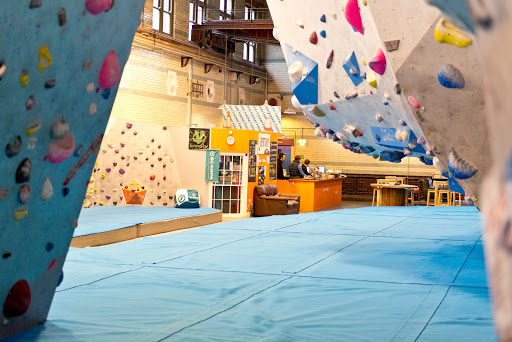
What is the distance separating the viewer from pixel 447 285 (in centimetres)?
461

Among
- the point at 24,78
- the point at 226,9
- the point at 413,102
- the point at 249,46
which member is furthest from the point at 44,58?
the point at 249,46

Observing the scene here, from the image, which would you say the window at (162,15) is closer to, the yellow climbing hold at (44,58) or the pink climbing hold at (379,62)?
the pink climbing hold at (379,62)

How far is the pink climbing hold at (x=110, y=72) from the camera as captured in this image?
3.00 meters

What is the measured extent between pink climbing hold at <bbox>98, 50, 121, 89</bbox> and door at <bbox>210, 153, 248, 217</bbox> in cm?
1083

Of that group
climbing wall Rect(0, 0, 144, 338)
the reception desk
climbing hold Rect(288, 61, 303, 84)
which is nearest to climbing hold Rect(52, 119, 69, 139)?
climbing wall Rect(0, 0, 144, 338)

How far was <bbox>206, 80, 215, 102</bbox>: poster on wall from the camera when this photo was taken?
19.8 metres

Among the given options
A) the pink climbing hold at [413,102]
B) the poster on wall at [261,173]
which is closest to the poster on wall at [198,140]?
the poster on wall at [261,173]

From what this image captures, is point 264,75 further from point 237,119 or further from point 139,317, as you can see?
point 139,317

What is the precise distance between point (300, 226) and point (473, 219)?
296cm

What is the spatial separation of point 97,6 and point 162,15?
607 inches

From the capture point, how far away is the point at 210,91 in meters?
20.0

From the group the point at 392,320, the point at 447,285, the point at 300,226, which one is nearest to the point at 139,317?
the point at 392,320

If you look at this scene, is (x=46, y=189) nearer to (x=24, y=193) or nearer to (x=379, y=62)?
(x=24, y=193)

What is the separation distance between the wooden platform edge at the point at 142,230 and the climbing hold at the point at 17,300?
14.9 feet
